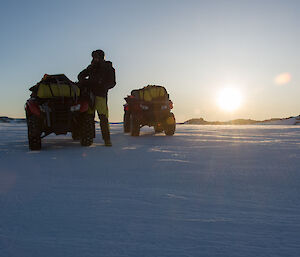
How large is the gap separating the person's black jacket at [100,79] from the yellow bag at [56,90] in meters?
0.38

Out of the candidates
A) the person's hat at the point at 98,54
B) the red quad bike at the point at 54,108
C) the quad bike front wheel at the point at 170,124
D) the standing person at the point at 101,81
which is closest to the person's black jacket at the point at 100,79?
the standing person at the point at 101,81

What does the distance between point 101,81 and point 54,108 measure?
3.45 ft

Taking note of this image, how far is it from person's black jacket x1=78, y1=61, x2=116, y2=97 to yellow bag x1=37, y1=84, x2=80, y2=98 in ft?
1.25

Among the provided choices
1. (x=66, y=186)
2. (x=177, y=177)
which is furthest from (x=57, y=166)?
(x=177, y=177)

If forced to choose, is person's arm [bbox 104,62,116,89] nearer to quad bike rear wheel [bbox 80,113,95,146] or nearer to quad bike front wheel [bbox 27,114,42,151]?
quad bike rear wheel [bbox 80,113,95,146]

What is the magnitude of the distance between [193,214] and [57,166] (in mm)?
2197

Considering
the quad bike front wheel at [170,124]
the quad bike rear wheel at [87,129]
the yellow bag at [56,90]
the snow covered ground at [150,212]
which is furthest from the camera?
the quad bike front wheel at [170,124]

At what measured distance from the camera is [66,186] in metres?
2.39

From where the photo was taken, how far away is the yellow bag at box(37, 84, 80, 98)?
519 centimetres

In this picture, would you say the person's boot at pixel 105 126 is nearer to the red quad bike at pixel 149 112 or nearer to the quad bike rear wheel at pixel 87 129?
the quad bike rear wheel at pixel 87 129

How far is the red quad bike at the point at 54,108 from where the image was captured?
5.21 m

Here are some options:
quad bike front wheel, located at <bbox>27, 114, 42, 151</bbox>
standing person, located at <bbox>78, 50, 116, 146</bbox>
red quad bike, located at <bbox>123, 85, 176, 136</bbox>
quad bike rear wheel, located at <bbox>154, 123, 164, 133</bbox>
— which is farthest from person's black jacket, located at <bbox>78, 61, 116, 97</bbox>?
quad bike rear wheel, located at <bbox>154, 123, 164, 133</bbox>

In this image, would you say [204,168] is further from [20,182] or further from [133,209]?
[20,182]

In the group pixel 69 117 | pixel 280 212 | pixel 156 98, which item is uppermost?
pixel 156 98
